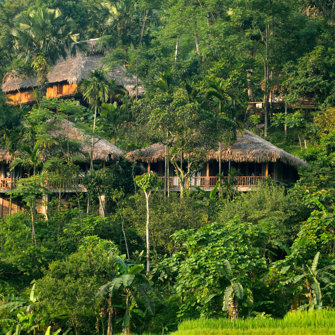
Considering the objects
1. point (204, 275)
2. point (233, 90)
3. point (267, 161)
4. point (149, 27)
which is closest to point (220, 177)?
point (267, 161)

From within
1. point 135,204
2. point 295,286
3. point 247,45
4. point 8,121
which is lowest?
point 295,286

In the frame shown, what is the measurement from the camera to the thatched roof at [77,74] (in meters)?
37.3

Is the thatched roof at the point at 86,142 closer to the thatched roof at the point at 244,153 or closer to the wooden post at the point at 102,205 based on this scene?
the thatched roof at the point at 244,153

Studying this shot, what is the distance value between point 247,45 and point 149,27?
12469 millimetres

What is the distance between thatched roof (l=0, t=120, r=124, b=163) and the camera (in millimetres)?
27203

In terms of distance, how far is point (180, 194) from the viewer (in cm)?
2500

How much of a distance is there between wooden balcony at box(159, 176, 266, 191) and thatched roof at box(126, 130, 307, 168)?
770 mm

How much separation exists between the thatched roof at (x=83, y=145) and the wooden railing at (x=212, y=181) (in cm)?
257

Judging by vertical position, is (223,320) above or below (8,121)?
below

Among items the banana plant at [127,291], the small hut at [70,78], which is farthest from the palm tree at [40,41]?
the banana plant at [127,291]

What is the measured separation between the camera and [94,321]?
59.2ft

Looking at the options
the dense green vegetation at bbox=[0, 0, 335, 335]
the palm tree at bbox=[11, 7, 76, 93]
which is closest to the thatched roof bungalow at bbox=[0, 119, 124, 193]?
the dense green vegetation at bbox=[0, 0, 335, 335]

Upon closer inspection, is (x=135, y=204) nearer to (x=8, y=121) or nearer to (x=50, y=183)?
(x=50, y=183)

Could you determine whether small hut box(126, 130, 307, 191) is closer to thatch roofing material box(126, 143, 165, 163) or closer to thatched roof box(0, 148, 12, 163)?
thatch roofing material box(126, 143, 165, 163)
